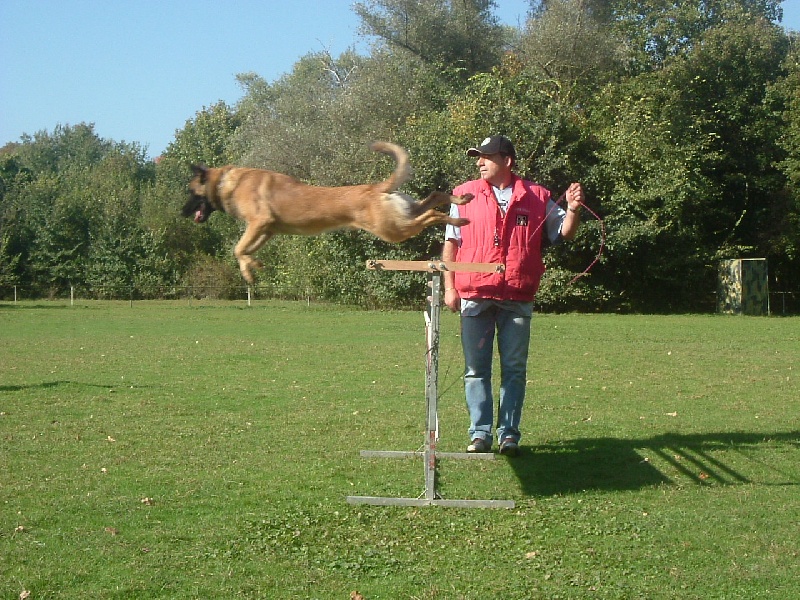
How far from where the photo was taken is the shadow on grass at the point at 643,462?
9078 mm

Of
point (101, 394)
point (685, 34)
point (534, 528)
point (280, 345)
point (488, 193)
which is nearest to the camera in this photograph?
point (534, 528)

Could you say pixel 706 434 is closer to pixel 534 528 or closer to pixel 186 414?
pixel 534 528

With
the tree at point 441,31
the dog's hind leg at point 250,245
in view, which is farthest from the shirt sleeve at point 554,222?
the tree at point 441,31

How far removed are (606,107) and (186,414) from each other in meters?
33.4

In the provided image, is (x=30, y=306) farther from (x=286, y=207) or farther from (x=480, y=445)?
(x=286, y=207)

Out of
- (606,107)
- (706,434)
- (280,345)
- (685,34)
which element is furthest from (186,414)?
(685,34)

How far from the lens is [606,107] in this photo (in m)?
42.1

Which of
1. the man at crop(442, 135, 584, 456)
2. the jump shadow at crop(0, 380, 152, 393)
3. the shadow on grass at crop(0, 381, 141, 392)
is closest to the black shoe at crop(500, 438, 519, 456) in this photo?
the man at crop(442, 135, 584, 456)

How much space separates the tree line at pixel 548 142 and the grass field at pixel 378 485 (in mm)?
17443

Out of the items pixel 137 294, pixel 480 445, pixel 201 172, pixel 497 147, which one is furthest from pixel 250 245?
pixel 137 294

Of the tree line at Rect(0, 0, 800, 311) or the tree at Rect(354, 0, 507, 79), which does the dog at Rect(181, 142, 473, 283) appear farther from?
the tree at Rect(354, 0, 507, 79)

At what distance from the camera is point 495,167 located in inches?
350

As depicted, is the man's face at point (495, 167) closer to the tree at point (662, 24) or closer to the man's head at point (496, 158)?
the man's head at point (496, 158)

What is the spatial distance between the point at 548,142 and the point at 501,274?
29.8m
